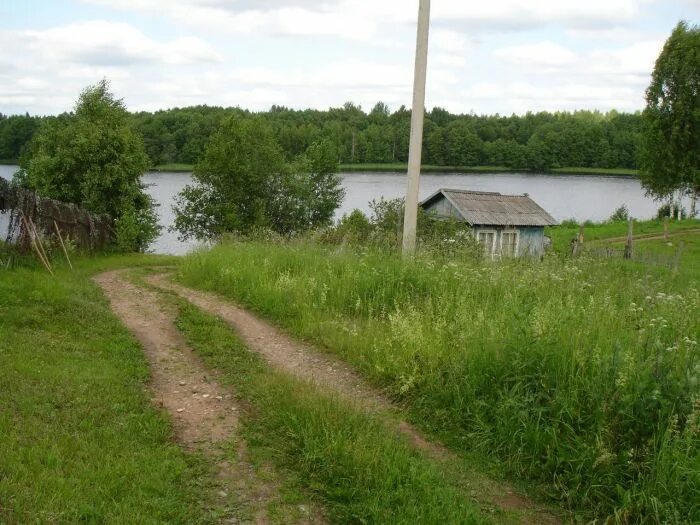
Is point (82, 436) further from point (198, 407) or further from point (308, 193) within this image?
point (308, 193)

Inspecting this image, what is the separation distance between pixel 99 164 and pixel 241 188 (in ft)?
48.9

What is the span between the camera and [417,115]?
1059cm

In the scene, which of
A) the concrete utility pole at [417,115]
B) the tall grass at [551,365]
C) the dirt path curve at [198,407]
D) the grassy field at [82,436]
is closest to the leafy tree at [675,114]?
the concrete utility pole at [417,115]

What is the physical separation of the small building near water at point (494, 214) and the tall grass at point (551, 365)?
17561 millimetres

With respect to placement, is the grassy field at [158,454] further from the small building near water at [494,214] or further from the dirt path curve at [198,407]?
the small building near water at [494,214]

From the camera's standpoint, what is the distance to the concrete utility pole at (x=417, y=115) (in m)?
10.4

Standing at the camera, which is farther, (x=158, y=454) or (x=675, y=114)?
(x=675, y=114)

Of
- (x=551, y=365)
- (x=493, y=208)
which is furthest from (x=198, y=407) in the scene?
(x=493, y=208)

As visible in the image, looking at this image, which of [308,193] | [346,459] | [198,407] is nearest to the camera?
[346,459]

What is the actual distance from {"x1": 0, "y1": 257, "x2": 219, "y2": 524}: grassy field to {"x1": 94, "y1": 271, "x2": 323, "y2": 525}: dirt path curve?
0.15m

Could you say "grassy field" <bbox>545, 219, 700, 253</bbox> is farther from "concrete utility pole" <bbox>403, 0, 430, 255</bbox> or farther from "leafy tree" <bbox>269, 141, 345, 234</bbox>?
"concrete utility pole" <bbox>403, 0, 430, 255</bbox>

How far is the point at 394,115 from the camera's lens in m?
90.4

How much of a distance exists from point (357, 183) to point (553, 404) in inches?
3110

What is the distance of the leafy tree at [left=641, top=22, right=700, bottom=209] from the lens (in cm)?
4044
